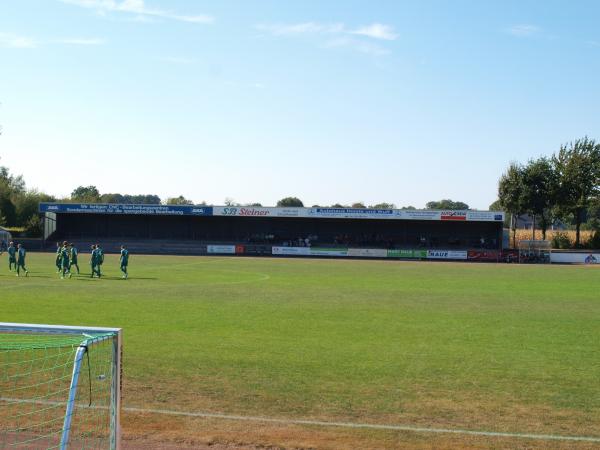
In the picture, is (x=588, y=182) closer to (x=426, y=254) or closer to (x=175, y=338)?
(x=426, y=254)

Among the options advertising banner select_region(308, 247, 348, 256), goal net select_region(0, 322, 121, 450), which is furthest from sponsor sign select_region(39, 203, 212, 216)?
goal net select_region(0, 322, 121, 450)

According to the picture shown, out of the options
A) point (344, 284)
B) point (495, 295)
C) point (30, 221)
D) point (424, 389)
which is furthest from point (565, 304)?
point (30, 221)

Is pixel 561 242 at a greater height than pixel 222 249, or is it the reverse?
pixel 561 242

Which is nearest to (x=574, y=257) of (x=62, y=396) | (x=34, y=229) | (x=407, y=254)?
(x=407, y=254)

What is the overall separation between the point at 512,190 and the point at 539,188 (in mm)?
2860

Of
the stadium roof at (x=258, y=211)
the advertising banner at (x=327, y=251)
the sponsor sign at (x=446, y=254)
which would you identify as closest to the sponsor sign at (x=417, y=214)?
the stadium roof at (x=258, y=211)

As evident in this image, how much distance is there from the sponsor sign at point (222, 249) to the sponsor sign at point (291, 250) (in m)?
4.09

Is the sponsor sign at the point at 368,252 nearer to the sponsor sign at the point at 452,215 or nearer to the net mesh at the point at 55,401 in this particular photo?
the sponsor sign at the point at 452,215

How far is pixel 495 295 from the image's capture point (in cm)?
2502

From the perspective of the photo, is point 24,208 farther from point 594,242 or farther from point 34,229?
point 594,242

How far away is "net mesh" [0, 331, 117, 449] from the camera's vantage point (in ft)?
24.2

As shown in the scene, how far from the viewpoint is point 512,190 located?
2724 inches

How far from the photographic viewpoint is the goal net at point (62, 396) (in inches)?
235

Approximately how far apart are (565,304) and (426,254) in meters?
38.7
